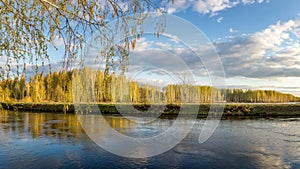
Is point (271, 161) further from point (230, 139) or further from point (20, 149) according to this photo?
point (20, 149)

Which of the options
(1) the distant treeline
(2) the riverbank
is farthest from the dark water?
(2) the riverbank

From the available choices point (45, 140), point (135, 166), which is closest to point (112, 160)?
point (135, 166)

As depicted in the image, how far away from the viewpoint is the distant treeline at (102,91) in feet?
10.5

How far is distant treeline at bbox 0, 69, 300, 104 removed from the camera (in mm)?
3201

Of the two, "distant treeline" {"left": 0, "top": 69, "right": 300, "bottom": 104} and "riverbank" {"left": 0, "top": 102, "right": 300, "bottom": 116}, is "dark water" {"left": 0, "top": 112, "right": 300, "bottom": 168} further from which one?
"riverbank" {"left": 0, "top": 102, "right": 300, "bottom": 116}

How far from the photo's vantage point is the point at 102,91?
4062mm

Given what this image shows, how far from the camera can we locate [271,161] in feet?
30.9

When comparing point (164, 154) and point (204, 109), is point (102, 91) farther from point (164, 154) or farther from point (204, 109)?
point (204, 109)

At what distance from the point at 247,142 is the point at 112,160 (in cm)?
726

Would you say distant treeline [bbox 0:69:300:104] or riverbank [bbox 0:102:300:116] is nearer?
distant treeline [bbox 0:69:300:104]

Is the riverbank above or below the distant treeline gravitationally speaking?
below

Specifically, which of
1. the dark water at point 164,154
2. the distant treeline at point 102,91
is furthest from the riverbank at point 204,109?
the dark water at point 164,154

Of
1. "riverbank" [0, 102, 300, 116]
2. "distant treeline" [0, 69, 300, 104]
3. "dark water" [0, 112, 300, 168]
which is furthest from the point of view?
"riverbank" [0, 102, 300, 116]

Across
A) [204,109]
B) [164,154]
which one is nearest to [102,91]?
[164,154]
